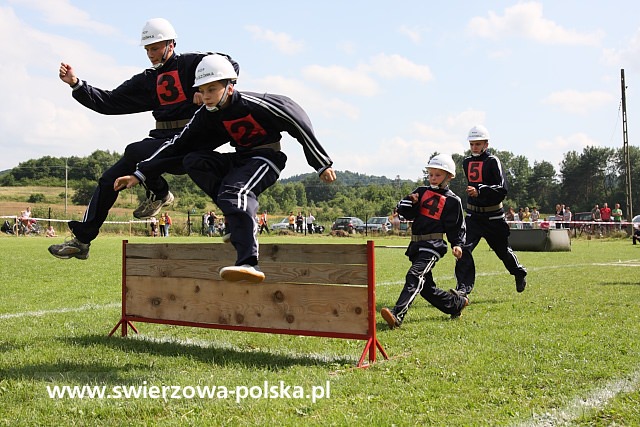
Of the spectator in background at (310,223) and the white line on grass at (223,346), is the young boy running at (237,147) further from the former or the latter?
the spectator in background at (310,223)

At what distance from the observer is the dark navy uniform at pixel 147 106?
6516 millimetres

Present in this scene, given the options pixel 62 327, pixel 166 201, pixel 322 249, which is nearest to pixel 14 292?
pixel 62 327

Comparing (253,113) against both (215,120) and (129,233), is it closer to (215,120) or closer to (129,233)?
(215,120)

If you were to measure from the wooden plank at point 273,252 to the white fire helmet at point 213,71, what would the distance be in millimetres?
1795

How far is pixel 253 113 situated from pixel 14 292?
7805 millimetres

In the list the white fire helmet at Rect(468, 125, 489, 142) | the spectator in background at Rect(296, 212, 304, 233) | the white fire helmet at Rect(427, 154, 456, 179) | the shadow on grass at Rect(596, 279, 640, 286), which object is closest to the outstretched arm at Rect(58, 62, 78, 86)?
the white fire helmet at Rect(427, 154, 456, 179)

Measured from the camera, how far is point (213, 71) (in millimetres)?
5508

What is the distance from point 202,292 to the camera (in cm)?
697

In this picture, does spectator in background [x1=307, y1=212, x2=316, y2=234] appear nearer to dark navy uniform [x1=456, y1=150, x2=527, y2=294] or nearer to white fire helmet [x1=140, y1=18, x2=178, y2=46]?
dark navy uniform [x1=456, y1=150, x2=527, y2=294]

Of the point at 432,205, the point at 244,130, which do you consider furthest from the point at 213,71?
the point at 432,205

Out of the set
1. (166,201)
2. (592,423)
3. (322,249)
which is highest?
(166,201)

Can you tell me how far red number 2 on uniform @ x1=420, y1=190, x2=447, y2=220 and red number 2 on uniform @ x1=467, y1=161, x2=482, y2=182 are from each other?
225 centimetres

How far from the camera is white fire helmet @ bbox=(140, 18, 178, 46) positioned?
645 cm

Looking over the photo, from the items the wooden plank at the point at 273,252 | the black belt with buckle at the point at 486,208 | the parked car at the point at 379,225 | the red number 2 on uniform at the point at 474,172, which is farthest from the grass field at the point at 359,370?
the parked car at the point at 379,225
